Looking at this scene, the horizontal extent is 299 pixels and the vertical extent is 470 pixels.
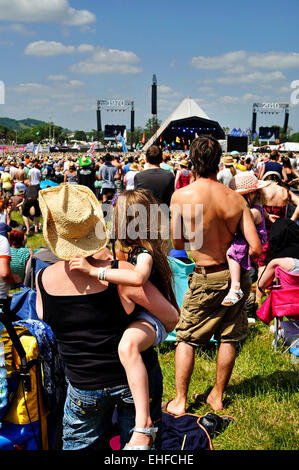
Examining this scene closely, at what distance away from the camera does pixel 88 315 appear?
1654 millimetres

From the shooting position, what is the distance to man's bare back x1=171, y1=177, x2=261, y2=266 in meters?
2.72

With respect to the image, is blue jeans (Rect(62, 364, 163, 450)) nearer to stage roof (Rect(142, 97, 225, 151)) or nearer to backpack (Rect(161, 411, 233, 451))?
backpack (Rect(161, 411, 233, 451))

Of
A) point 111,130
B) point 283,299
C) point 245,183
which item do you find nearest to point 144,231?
point 245,183

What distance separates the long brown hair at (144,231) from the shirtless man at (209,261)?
3.06ft

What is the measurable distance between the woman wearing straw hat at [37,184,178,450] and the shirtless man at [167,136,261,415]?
104cm

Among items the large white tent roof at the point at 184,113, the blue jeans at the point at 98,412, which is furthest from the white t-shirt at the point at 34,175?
the large white tent roof at the point at 184,113

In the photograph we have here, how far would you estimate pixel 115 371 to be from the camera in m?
1.72

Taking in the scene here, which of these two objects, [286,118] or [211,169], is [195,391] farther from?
[286,118]

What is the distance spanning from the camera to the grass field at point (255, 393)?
264 centimetres

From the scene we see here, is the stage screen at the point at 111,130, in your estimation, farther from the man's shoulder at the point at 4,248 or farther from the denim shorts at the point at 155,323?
the denim shorts at the point at 155,323

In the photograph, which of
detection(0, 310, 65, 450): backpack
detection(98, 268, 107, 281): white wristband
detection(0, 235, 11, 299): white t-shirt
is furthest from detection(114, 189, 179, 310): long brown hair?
detection(0, 235, 11, 299): white t-shirt

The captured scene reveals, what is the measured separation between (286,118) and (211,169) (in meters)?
70.0

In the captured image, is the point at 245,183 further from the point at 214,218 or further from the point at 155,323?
the point at 155,323
